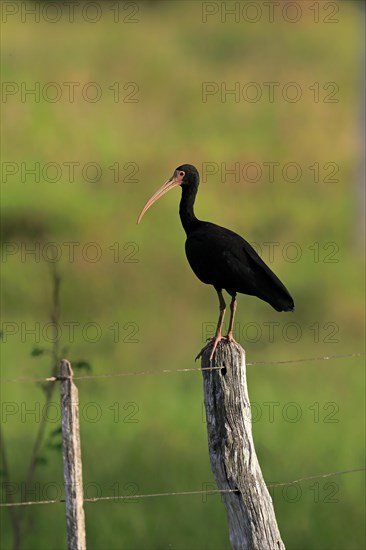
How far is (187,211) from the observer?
676 centimetres

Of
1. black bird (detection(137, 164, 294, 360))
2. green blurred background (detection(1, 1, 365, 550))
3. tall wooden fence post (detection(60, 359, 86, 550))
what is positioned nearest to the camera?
tall wooden fence post (detection(60, 359, 86, 550))

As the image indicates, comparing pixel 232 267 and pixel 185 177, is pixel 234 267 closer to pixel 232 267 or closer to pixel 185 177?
pixel 232 267

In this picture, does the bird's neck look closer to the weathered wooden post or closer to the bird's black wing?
the bird's black wing

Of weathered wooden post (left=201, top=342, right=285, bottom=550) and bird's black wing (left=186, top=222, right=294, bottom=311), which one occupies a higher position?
bird's black wing (left=186, top=222, right=294, bottom=311)

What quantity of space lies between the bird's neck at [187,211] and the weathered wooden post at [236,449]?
1.24 metres

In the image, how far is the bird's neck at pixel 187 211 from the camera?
6.70 m

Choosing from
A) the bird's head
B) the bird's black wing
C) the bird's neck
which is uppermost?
the bird's head

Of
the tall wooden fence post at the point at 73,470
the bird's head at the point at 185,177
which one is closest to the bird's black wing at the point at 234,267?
the bird's head at the point at 185,177

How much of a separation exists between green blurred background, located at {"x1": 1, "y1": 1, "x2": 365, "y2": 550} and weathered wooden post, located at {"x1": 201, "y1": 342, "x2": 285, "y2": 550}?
2.28 m

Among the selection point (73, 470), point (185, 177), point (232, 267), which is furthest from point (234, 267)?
point (73, 470)

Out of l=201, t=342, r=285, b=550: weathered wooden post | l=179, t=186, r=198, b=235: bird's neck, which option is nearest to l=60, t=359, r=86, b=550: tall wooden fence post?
l=201, t=342, r=285, b=550: weathered wooden post

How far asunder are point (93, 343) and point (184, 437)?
2568mm

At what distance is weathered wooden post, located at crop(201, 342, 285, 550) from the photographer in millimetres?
5469

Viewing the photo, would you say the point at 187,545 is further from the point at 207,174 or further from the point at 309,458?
the point at 207,174
